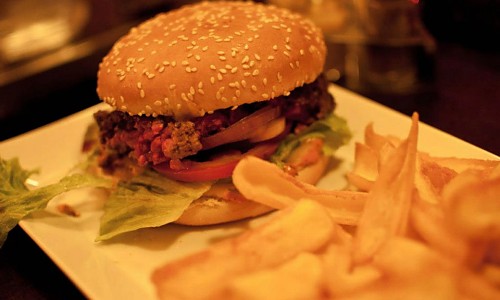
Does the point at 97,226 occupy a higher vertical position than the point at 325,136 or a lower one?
lower

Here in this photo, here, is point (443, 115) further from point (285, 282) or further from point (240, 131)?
point (285, 282)

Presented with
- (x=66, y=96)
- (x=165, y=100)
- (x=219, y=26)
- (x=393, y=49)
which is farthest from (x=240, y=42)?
(x=66, y=96)

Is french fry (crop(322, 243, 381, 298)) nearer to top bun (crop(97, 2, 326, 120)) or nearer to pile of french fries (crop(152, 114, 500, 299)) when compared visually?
pile of french fries (crop(152, 114, 500, 299))

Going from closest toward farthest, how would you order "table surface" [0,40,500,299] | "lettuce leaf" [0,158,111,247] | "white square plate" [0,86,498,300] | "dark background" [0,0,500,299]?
"white square plate" [0,86,498,300]
"table surface" [0,40,500,299]
"lettuce leaf" [0,158,111,247]
"dark background" [0,0,500,299]

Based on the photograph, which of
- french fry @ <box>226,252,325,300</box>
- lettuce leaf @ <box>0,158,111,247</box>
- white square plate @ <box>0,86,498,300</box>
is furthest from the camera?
lettuce leaf @ <box>0,158,111,247</box>

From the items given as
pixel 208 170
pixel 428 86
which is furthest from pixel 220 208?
pixel 428 86

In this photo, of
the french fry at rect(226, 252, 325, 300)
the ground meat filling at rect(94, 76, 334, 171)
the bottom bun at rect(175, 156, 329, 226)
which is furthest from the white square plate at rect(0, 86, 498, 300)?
the french fry at rect(226, 252, 325, 300)

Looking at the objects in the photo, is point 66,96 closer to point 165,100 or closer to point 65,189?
point 65,189
